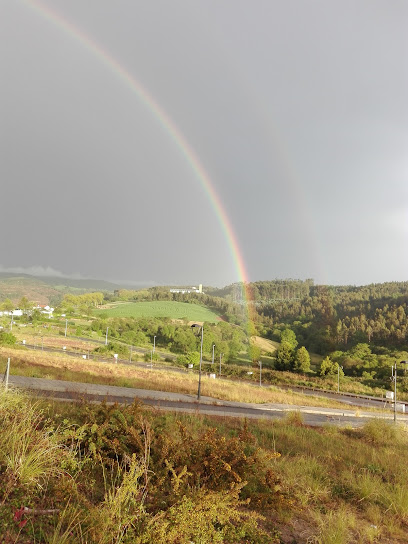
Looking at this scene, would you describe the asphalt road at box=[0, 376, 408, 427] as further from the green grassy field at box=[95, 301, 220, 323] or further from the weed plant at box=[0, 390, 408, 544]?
the green grassy field at box=[95, 301, 220, 323]

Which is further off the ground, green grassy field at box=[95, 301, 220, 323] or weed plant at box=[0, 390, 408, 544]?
weed plant at box=[0, 390, 408, 544]

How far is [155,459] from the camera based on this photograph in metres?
5.94

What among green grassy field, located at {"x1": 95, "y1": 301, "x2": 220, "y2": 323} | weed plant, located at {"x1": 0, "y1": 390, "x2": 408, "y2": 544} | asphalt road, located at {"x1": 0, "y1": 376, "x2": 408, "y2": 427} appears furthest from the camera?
green grassy field, located at {"x1": 95, "y1": 301, "x2": 220, "y2": 323}

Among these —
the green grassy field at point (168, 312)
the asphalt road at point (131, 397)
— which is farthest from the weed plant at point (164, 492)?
the green grassy field at point (168, 312)

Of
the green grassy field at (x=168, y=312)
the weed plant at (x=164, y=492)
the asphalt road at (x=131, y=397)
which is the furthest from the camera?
the green grassy field at (x=168, y=312)

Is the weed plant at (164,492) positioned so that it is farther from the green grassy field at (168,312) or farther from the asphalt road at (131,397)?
the green grassy field at (168,312)

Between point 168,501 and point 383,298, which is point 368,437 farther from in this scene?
point 383,298

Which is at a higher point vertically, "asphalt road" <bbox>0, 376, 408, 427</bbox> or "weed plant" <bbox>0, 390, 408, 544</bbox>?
"weed plant" <bbox>0, 390, 408, 544</bbox>

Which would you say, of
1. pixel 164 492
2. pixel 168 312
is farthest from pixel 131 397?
pixel 168 312

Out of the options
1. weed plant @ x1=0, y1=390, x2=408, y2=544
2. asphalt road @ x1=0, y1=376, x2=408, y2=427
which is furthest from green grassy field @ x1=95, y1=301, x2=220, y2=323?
weed plant @ x1=0, y1=390, x2=408, y2=544

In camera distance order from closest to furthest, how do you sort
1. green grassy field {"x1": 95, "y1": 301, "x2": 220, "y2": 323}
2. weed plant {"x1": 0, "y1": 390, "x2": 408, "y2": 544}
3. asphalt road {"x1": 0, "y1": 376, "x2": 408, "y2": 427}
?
weed plant {"x1": 0, "y1": 390, "x2": 408, "y2": 544} → asphalt road {"x1": 0, "y1": 376, "x2": 408, "y2": 427} → green grassy field {"x1": 95, "y1": 301, "x2": 220, "y2": 323}

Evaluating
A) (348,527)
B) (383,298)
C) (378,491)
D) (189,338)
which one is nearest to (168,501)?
(348,527)

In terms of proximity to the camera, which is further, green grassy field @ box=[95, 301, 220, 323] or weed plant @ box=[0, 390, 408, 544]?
green grassy field @ box=[95, 301, 220, 323]

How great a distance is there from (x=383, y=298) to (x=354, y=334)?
3419 centimetres
